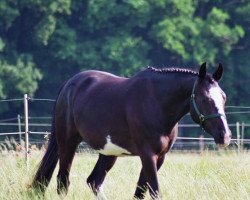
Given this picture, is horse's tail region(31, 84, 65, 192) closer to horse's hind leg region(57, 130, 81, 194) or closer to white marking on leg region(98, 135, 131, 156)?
horse's hind leg region(57, 130, 81, 194)

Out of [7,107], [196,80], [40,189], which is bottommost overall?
[7,107]

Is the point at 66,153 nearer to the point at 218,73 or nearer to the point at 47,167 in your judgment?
the point at 47,167

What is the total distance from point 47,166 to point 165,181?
1543mm

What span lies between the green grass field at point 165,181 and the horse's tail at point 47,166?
123mm

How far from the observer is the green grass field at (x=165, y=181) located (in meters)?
9.66

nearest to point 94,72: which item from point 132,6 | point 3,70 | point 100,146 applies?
point 100,146

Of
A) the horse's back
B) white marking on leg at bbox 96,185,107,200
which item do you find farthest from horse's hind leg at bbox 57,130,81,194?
white marking on leg at bbox 96,185,107,200

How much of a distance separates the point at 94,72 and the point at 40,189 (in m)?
1.63

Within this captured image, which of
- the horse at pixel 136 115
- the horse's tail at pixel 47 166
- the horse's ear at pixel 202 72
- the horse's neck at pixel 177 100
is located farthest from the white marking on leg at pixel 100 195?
the horse's ear at pixel 202 72

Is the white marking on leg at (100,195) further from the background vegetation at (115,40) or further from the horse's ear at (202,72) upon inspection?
the background vegetation at (115,40)

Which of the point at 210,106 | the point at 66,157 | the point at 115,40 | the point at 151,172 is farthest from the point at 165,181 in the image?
the point at 115,40

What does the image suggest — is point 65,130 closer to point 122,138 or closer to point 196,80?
point 122,138

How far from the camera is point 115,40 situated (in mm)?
34906

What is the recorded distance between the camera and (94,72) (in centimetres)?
1134
